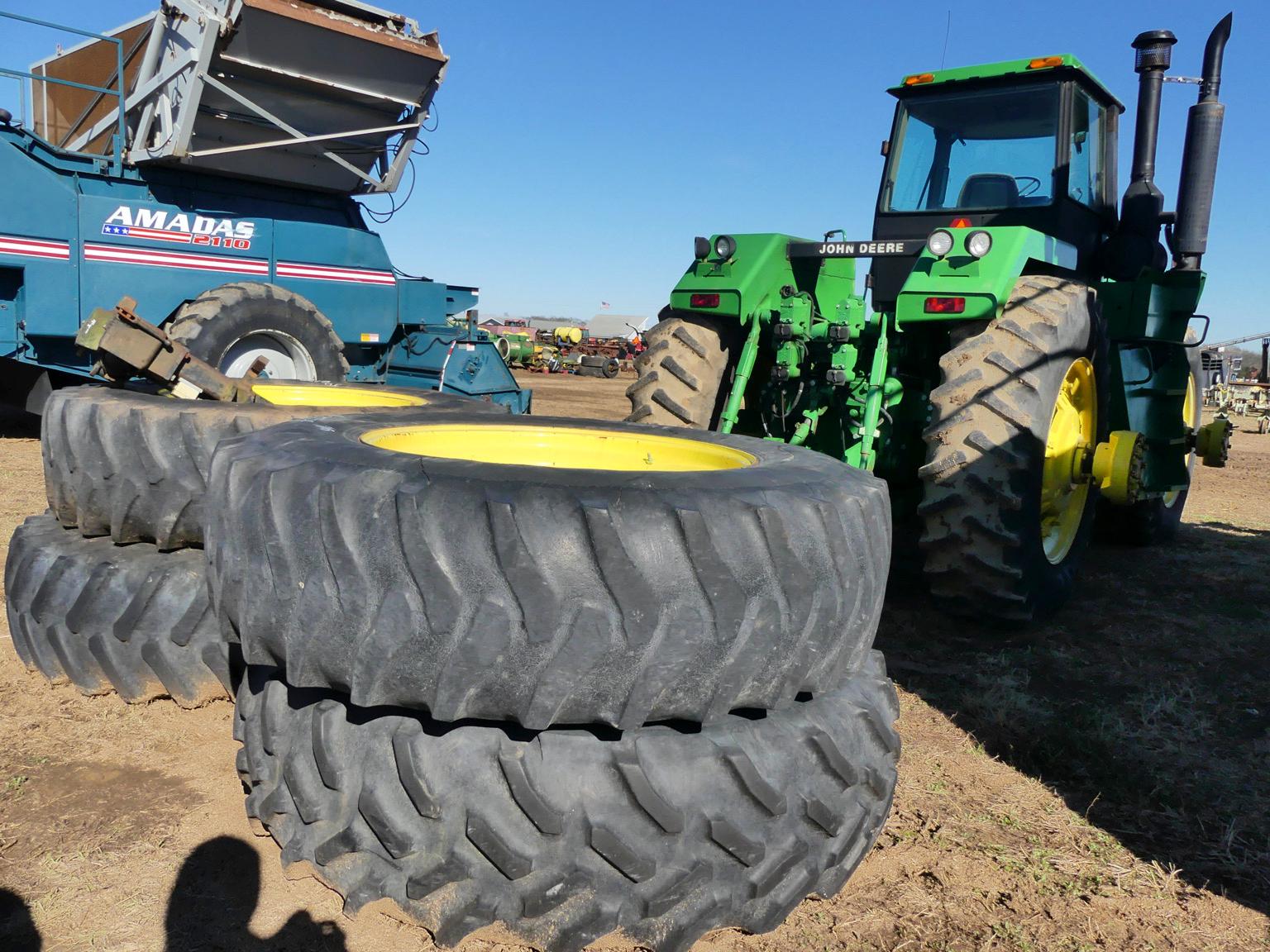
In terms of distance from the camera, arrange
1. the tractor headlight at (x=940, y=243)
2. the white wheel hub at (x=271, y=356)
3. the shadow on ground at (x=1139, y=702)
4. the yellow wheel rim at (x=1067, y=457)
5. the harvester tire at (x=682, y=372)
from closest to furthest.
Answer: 1. the shadow on ground at (x=1139, y=702)
2. the tractor headlight at (x=940, y=243)
3. the yellow wheel rim at (x=1067, y=457)
4. the harvester tire at (x=682, y=372)
5. the white wheel hub at (x=271, y=356)

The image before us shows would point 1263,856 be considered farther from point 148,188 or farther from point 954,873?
point 148,188

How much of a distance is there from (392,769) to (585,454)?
1380 millimetres

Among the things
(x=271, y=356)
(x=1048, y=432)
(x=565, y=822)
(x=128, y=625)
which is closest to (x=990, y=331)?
(x=1048, y=432)

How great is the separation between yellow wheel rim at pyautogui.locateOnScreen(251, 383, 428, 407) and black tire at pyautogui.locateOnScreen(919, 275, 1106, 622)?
6.94 ft

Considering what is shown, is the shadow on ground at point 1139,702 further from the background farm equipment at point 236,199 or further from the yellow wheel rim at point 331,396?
the background farm equipment at point 236,199

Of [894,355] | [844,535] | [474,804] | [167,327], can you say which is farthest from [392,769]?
[167,327]

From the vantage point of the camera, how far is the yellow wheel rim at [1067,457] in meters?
4.45

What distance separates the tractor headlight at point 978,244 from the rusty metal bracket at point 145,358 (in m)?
2.98

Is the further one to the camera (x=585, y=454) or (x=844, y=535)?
(x=585, y=454)

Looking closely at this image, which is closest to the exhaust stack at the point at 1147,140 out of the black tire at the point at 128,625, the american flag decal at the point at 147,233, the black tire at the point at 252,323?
the black tire at the point at 128,625

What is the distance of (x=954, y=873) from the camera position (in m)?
2.22

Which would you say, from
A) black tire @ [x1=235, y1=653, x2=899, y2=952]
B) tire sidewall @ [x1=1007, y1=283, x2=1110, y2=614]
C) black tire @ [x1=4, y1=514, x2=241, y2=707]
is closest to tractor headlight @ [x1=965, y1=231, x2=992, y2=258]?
tire sidewall @ [x1=1007, y1=283, x2=1110, y2=614]

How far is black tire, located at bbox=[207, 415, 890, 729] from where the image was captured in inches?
68.8

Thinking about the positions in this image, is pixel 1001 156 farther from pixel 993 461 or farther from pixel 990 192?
pixel 993 461
